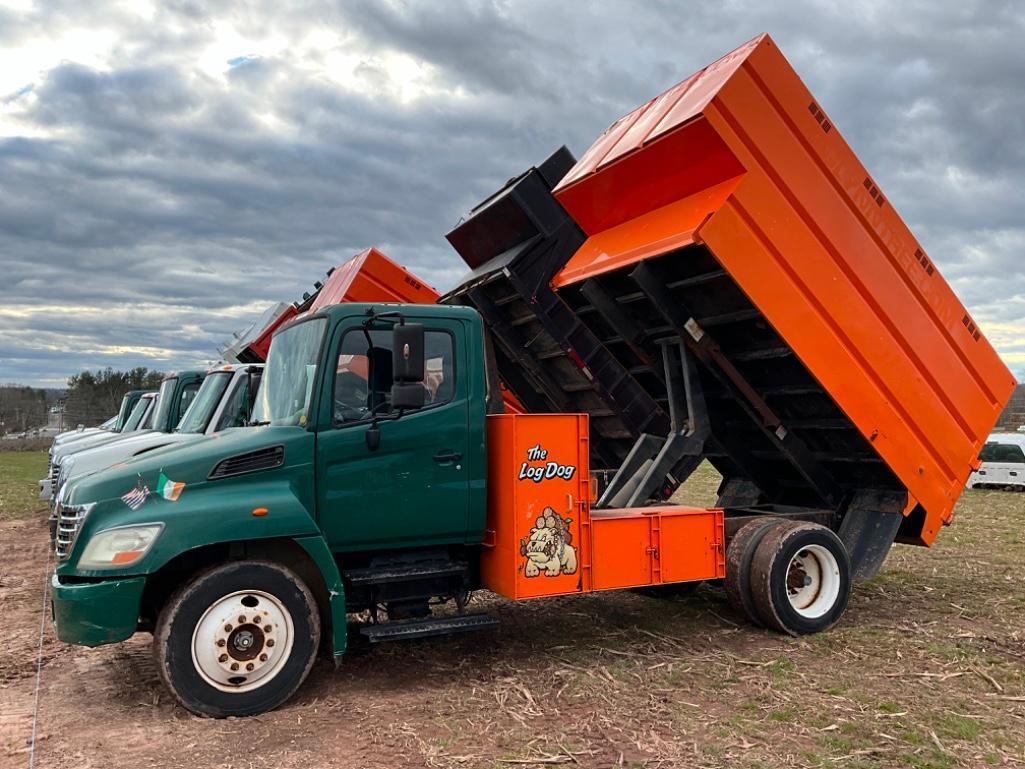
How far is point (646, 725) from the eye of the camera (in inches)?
194

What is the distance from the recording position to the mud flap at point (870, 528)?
7309mm

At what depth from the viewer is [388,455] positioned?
5.62m

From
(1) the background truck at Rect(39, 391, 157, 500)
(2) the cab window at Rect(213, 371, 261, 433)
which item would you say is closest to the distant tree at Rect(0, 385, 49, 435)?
(1) the background truck at Rect(39, 391, 157, 500)

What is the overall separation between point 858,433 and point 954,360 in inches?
47.1

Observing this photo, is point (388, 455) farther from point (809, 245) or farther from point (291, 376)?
point (809, 245)

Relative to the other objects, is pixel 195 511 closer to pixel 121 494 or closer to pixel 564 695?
pixel 121 494

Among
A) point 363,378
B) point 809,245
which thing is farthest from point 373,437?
point 809,245

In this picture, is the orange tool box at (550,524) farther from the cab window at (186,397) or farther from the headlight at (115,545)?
the cab window at (186,397)

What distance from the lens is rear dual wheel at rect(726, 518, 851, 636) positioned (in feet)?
22.2

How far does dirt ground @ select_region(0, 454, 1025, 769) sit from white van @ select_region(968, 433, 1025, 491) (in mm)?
15342

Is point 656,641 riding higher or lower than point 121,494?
lower

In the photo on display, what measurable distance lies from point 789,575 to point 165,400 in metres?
9.52

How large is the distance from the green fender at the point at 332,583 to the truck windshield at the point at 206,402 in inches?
180

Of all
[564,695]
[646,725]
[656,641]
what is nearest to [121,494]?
[564,695]
